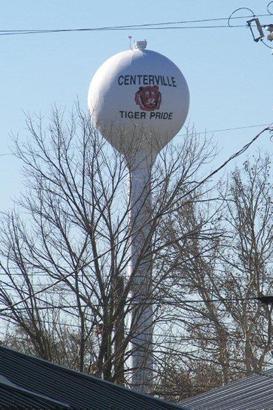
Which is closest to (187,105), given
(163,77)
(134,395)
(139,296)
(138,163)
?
(163,77)

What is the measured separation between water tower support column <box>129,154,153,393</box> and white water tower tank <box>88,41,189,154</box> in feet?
11.3

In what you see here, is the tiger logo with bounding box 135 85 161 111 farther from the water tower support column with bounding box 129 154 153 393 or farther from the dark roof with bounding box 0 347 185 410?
the dark roof with bounding box 0 347 185 410

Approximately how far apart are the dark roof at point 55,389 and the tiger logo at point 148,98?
55.1 feet

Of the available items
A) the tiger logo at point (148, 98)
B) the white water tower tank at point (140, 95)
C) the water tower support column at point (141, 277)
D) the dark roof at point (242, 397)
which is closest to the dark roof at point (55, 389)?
the dark roof at point (242, 397)

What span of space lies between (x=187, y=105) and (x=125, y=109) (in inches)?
80.0

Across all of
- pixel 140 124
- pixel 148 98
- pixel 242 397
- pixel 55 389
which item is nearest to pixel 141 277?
pixel 140 124

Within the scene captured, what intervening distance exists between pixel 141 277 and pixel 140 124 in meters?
6.04

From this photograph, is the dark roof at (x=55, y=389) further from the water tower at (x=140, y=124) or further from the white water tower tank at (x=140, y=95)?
the white water tower tank at (x=140, y=95)

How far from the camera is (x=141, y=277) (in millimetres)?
32812

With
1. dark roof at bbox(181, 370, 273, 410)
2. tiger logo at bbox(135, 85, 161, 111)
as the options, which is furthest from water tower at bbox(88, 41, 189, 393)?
dark roof at bbox(181, 370, 273, 410)

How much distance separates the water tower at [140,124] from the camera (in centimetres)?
3288

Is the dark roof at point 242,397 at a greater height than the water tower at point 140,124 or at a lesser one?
lesser

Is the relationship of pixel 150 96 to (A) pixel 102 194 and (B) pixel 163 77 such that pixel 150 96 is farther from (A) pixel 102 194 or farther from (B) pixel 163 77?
(A) pixel 102 194

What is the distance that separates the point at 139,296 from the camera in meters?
32.6
